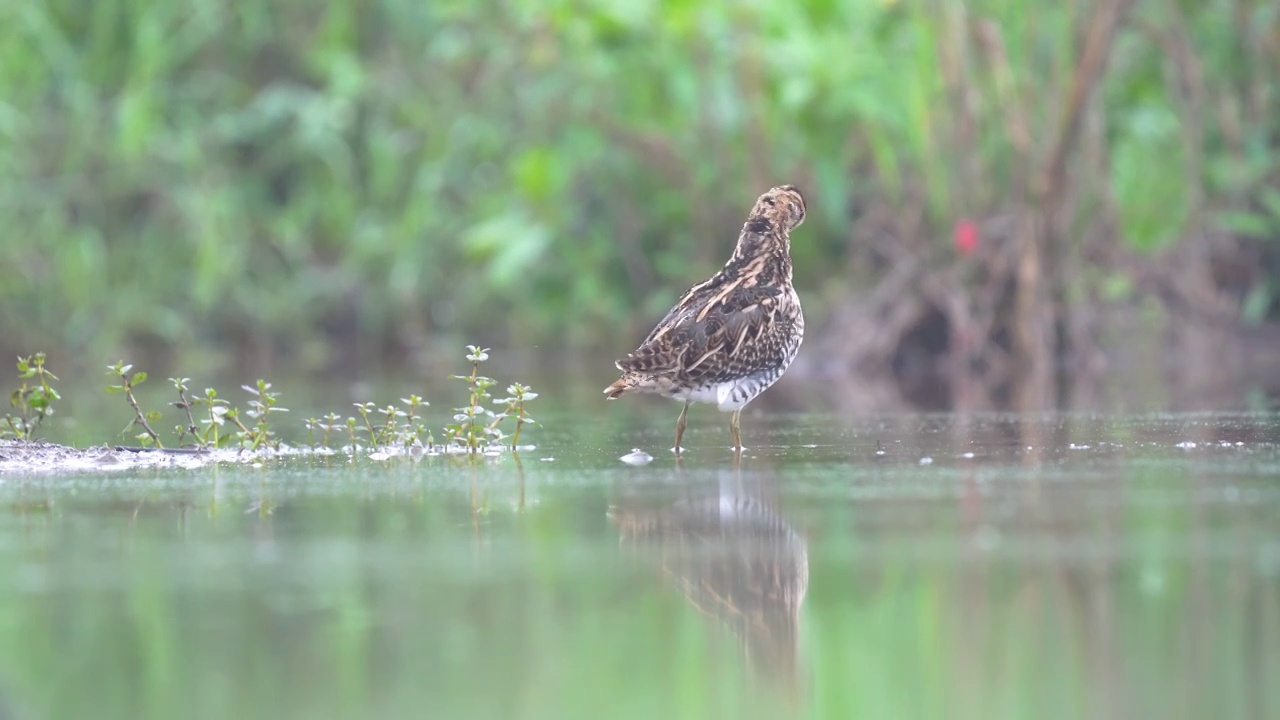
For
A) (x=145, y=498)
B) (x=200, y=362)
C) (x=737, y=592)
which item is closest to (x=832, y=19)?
(x=200, y=362)

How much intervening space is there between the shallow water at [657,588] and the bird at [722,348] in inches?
27.1

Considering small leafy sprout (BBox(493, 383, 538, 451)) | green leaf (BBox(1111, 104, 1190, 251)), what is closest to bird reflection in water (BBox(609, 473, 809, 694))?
small leafy sprout (BBox(493, 383, 538, 451))

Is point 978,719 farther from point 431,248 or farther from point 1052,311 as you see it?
point 431,248

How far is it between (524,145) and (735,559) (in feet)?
34.9

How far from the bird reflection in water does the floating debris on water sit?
706mm

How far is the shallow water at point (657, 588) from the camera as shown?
3439mm

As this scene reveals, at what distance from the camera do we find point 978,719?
3.20 meters

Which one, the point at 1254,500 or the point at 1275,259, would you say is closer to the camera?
the point at 1254,500

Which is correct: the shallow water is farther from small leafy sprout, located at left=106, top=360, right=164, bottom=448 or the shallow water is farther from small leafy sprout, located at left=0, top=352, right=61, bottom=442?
small leafy sprout, located at left=0, top=352, right=61, bottom=442

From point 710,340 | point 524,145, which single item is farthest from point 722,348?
point 524,145

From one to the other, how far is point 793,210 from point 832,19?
244 inches

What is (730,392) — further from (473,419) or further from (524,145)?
(524,145)

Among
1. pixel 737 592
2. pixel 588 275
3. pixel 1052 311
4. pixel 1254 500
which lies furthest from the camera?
pixel 588 275

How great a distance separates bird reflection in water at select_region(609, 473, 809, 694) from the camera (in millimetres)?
3846
